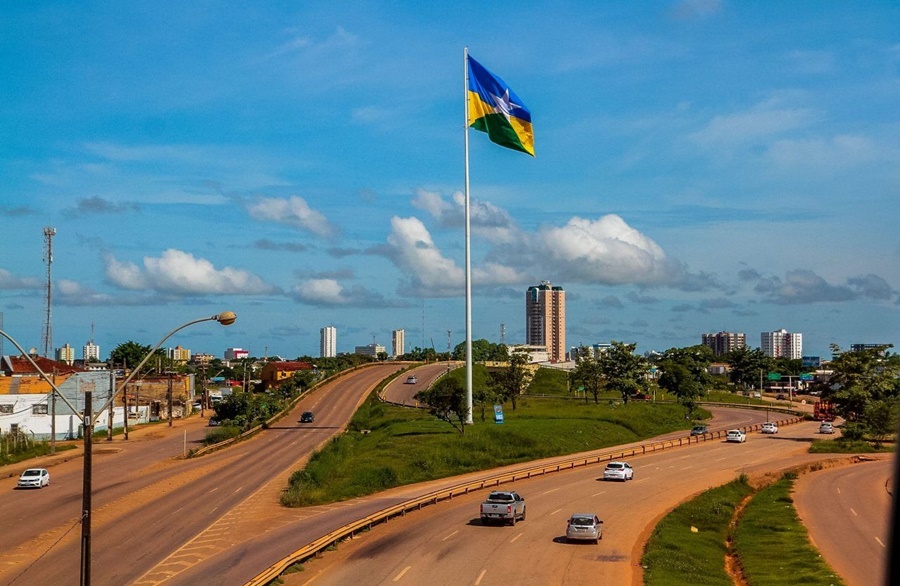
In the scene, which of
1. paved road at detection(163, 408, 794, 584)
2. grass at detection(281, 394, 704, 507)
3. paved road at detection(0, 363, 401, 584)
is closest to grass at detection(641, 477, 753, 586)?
paved road at detection(163, 408, 794, 584)

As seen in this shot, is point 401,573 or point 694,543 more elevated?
point 401,573

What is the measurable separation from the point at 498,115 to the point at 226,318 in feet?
184

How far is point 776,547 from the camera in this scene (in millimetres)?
49438

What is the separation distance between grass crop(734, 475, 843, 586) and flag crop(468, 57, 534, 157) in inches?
1285

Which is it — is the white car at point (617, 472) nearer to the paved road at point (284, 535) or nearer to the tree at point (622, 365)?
the paved road at point (284, 535)

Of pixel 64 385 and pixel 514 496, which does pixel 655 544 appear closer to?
pixel 514 496

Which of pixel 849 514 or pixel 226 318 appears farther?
pixel 849 514

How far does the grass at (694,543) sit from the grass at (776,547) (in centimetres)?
110

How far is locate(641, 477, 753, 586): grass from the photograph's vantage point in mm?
40406

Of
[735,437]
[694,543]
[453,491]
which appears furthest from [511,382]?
[694,543]

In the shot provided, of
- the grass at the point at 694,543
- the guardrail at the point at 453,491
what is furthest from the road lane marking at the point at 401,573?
the grass at the point at 694,543

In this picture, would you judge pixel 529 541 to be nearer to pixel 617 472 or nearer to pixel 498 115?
pixel 617 472

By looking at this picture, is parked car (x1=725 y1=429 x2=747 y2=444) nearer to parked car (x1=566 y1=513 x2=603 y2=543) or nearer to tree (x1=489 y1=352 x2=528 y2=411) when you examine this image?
tree (x1=489 y1=352 x2=528 y2=411)

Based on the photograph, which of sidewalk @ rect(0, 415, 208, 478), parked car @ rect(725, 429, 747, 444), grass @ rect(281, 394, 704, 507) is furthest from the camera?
parked car @ rect(725, 429, 747, 444)
